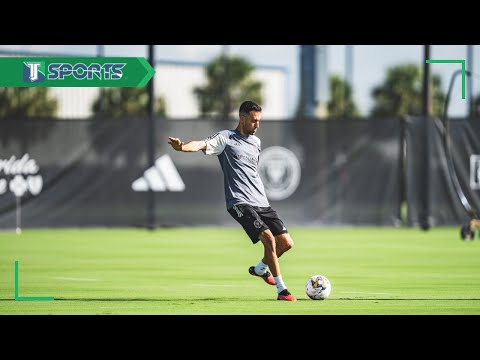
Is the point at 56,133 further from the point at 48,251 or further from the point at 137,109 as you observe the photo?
the point at 137,109

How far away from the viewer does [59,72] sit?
14.6 meters

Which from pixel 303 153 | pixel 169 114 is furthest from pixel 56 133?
pixel 169 114

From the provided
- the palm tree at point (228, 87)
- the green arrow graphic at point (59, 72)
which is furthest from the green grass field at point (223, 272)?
the palm tree at point (228, 87)

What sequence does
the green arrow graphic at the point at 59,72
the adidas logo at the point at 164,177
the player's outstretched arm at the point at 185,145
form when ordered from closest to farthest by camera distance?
the player's outstretched arm at the point at 185,145, the green arrow graphic at the point at 59,72, the adidas logo at the point at 164,177

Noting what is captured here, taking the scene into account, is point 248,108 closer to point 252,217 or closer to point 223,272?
point 252,217

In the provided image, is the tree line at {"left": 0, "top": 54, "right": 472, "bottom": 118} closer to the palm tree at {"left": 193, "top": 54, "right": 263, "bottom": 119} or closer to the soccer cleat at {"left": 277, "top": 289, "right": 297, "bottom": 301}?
the palm tree at {"left": 193, "top": 54, "right": 263, "bottom": 119}

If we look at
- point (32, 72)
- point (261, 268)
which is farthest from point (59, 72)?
point (261, 268)

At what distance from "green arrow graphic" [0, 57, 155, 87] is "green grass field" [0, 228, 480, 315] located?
262 centimetres

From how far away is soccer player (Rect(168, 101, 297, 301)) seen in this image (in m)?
12.3

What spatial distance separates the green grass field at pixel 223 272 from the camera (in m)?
11.8

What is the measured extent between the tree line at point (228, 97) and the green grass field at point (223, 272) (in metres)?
17.9

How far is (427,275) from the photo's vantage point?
1581cm

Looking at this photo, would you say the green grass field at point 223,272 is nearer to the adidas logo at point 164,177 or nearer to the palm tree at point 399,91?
the adidas logo at point 164,177

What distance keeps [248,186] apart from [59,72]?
362cm
